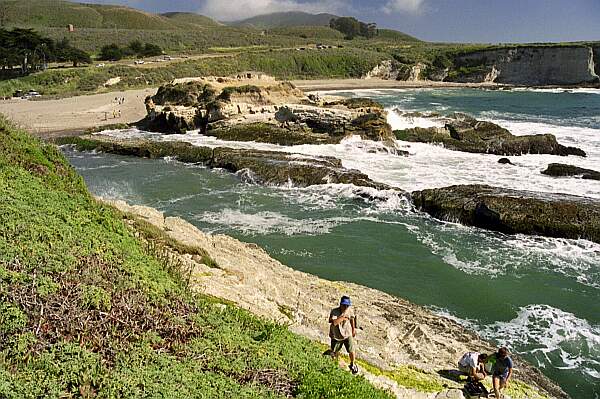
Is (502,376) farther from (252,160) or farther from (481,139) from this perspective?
(481,139)

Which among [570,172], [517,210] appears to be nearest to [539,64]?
[570,172]

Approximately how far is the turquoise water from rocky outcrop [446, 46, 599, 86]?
80947mm

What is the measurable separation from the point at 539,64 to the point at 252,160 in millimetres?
98194

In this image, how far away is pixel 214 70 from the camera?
8525cm

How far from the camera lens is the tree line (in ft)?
237

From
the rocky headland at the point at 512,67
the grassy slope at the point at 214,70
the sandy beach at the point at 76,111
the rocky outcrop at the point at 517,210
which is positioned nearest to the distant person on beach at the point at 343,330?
the rocky outcrop at the point at 517,210

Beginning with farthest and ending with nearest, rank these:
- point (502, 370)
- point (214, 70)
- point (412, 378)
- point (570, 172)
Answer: point (214, 70) → point (570, 172) → point (502, 370) → point (412, 378)

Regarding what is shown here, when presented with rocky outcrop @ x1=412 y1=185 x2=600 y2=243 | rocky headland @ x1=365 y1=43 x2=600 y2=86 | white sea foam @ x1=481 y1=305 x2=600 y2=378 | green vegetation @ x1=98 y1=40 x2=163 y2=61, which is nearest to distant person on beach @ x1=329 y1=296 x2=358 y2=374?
white sea foam @ x1=481 y1=305 x2=600 y2=378

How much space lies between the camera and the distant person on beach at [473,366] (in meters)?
Answer: 9.30

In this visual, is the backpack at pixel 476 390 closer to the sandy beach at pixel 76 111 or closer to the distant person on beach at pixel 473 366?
the distant person on beach at pixel 473 366

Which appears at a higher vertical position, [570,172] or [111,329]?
[111,329]

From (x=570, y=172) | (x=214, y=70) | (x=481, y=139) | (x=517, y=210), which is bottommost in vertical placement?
(x=517, y=210)

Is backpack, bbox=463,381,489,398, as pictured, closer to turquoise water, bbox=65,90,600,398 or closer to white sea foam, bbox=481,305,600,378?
turquoise water, bbox=65,90,600,398

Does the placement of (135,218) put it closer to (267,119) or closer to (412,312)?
(412,312)
